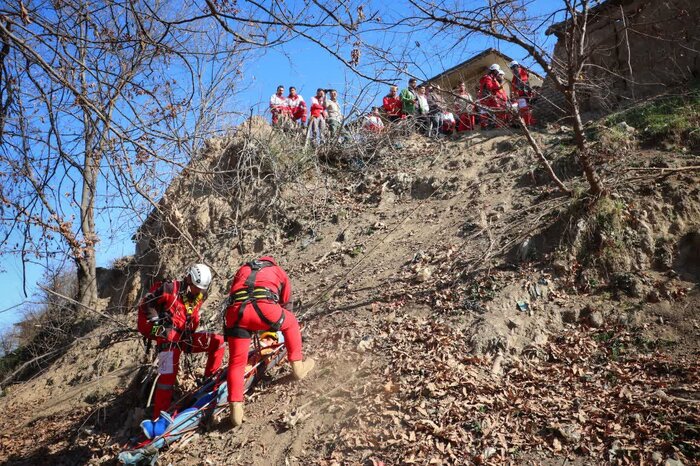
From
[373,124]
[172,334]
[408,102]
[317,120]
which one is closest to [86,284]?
[317,120]

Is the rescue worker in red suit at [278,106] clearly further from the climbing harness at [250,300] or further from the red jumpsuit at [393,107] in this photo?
the climbing harness at [250,300]

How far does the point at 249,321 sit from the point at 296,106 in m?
7.94

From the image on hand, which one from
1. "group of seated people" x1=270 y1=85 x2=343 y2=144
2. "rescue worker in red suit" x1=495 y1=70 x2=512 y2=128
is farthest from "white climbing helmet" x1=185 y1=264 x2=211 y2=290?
"group of seated people" x1=270 y1=85 x2=343 y2=144

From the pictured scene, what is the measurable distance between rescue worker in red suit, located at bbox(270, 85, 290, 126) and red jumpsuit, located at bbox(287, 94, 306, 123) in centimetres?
16

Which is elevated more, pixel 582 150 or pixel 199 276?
pixel 199 276

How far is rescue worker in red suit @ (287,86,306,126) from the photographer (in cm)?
1270

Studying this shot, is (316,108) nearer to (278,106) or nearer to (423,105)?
(278,106)

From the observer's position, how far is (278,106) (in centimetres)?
1229

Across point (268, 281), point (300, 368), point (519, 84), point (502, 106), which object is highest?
point (519, 84)

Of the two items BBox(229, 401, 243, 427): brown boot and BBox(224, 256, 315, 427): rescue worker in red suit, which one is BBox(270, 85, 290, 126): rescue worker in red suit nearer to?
BBox(224, 256, 315, 427): rescue worker in red suit

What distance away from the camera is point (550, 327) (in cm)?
596

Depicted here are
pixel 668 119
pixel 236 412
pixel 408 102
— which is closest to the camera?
pixel 236 412

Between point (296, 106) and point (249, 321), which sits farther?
point (296, 106)

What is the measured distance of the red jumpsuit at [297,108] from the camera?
12.7 meters
